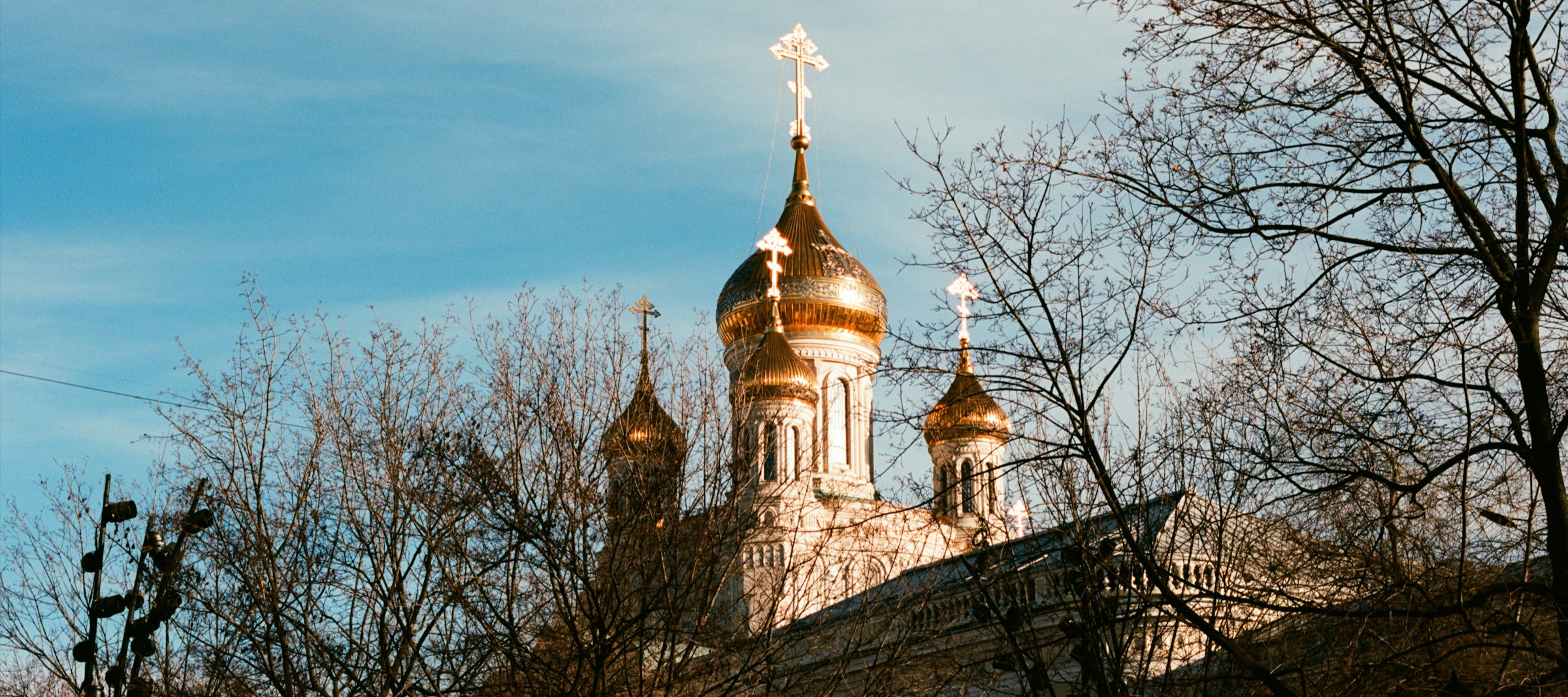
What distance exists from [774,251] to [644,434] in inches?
1059

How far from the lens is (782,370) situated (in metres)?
37.0

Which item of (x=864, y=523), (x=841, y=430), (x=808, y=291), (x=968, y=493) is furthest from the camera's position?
(x=808, y=291)

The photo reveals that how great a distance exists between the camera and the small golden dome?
36219 mm

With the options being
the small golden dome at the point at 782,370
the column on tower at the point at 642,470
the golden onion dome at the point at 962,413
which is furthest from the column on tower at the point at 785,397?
the golden onion dome at the point at 962,413

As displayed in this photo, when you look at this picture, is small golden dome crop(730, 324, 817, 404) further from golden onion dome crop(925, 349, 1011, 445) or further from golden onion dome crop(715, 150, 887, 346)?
golden onion dome crop(925, 349, 1011, 445)

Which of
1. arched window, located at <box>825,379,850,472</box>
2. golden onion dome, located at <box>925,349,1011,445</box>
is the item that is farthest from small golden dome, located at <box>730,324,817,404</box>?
golden onion dome, located at <box>925,349,1011,445</box>

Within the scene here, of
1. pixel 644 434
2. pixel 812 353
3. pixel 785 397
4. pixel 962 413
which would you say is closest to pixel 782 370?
pixel 785 397

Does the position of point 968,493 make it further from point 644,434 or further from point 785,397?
point 785,397

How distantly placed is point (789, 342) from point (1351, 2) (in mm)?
33232

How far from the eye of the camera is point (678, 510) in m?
14.9

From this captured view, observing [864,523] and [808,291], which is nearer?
[864,523]

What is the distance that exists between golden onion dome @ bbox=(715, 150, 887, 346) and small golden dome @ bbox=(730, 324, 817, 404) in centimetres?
343

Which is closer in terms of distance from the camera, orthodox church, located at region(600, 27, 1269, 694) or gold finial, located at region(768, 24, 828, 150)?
orthodox church, located at region(600, 27, 1269, 694)

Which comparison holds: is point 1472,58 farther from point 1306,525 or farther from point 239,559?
point 239,559
